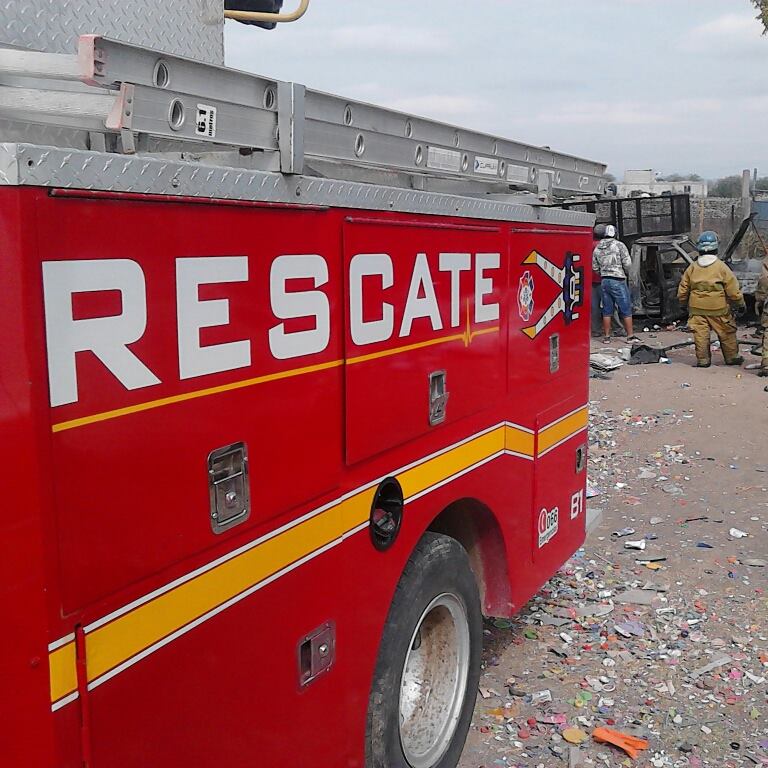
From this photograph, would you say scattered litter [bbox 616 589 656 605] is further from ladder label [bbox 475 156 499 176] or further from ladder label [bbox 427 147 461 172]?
ladder label [bbox 427 147 461 172]

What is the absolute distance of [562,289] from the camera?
4273 millimetres

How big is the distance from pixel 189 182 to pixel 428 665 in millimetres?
2254

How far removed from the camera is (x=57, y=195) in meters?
1.52

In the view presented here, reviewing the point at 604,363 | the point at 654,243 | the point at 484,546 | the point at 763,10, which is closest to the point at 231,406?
the point at 484,546

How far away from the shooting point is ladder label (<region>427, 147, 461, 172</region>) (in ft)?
9.77

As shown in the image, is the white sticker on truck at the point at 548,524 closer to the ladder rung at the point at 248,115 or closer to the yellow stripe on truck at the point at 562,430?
the yellow stripe on truck at the point at 562,430

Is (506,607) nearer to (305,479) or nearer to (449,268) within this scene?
(449,268)

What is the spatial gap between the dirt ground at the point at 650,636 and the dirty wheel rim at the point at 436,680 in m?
0.35

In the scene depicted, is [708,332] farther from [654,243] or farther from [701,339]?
[654,243]

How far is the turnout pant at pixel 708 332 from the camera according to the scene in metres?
11.9

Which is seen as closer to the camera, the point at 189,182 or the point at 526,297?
the point at 189,182

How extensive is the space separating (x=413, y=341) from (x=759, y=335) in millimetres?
12698

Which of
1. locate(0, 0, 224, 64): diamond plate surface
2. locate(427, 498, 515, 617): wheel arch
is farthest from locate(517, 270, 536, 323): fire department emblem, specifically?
locate(0, 0, 224, 64): diamond plate surface

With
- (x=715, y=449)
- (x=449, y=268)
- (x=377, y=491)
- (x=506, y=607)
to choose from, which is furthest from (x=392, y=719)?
(x=715, y=449)
